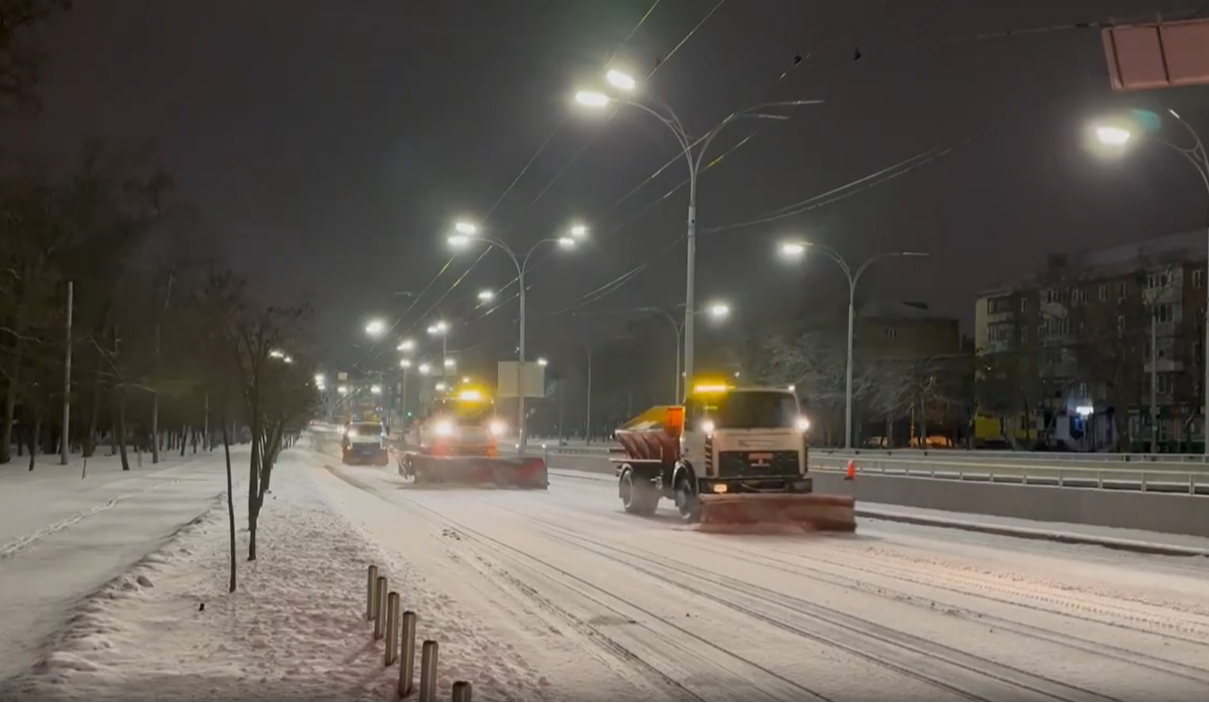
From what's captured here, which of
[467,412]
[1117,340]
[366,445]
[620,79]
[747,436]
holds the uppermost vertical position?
[620,79]

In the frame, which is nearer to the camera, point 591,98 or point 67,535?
point 67,535

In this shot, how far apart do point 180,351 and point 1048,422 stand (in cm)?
6182

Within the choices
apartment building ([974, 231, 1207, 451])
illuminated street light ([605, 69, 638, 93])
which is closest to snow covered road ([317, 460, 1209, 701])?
illuminated street light ([605, 69, 638, 93])

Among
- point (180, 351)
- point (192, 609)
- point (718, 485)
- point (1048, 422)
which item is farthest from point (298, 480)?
point (1048, 422)

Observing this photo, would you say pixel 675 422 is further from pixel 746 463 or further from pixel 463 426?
pixel 463 426

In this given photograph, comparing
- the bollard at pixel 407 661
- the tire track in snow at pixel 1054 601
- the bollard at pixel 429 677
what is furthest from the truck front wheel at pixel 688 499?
the bollard at pixel 429 677

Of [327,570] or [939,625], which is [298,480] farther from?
[939,625]

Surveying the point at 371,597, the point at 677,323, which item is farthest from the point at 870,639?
the point at 677,323

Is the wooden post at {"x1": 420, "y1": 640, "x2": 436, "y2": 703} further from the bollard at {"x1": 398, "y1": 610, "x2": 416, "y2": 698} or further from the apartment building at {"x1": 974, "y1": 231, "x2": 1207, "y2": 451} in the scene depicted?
the apartment building at {"x1": 974, "y1": 231, "x2": 1207, "y2": 451}

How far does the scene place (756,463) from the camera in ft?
80.7

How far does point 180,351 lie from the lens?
4281 cm

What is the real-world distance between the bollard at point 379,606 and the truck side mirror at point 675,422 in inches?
622

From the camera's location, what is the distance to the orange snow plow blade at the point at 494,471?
39531 millimetres

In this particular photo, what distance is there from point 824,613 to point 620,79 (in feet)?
46.4
